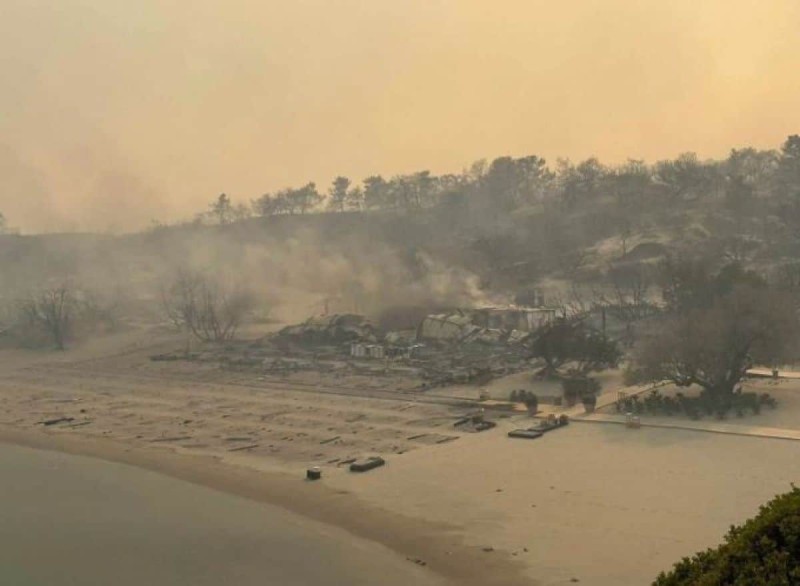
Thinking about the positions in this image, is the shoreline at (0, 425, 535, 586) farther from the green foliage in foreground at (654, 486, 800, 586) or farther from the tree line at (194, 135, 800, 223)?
the tree line at (194, 135, 800, 223)

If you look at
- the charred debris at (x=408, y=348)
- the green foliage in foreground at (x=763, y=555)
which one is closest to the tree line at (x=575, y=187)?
the charred debris at (x=408, y=348)

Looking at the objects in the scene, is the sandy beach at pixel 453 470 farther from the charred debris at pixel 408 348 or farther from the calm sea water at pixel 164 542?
the charred debris at pixel 408 348

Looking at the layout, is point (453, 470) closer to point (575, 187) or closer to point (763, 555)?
point (763, 555)

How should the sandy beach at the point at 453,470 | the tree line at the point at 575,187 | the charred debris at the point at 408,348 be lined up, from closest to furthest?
the sandy beach at the point at 453,470 < the charred debris at the point at 408,348 < the tree line at the point at 575,187

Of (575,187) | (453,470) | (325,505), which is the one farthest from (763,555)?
(575,187)

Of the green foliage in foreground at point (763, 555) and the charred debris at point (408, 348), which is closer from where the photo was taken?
the green foliage in foreground at point (763, 555)

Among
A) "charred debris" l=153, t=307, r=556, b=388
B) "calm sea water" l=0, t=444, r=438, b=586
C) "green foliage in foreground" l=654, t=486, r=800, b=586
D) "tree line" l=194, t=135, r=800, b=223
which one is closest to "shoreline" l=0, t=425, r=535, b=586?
"calm sea water" l=0, t=444, r=438, b=586

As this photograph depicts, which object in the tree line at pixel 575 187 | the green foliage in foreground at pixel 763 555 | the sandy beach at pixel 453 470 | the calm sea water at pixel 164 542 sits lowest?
the calm sea water at pixel 164 542

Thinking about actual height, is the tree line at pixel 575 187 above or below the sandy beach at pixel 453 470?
above
